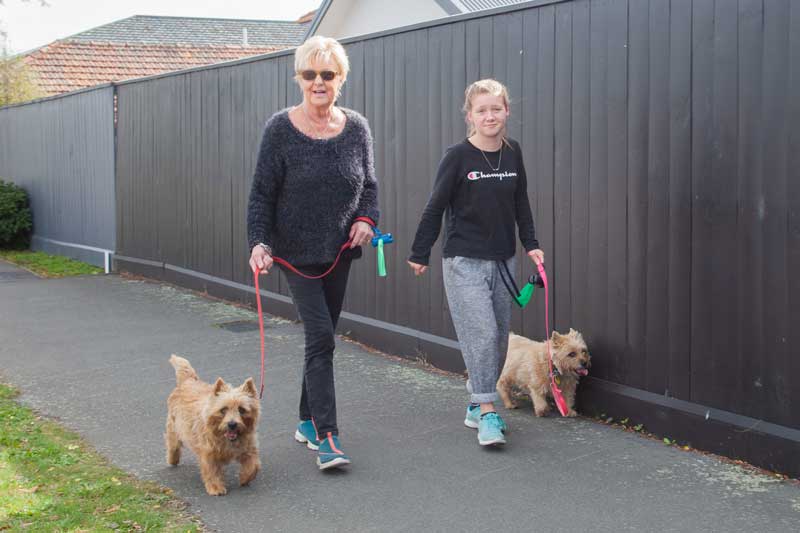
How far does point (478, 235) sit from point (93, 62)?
77.3 feet

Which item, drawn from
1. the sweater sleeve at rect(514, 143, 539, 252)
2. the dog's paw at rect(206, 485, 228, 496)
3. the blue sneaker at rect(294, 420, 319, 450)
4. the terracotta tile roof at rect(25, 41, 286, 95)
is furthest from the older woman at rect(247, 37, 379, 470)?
the terracotta tile roof at rect(25, 41, 286, 95)

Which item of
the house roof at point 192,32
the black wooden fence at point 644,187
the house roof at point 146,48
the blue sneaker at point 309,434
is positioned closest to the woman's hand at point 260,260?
the blue sneaker at point 309,434

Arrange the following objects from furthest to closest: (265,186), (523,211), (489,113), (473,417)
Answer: (473,417) → (523,211) → (489,113) → (265,186)

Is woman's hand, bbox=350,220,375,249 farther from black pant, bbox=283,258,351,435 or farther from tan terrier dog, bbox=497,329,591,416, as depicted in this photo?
tan terrier dog, bbox=497,329,591,416

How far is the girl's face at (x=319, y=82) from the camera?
14.9 ft

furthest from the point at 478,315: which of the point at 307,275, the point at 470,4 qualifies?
the point at 470,4

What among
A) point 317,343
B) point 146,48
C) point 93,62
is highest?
point 146,48

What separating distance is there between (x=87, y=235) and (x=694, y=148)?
11699 millimetres

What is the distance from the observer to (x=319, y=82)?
4.57 m

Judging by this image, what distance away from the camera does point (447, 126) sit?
7.11 m

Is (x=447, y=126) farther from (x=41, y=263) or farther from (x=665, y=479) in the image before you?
(x=41, y=263)

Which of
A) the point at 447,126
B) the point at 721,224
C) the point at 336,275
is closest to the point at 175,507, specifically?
the point at 336,275

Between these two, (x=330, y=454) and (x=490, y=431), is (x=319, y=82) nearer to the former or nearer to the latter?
(x=330, y=454)

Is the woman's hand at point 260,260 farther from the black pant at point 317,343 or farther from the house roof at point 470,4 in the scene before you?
the house roof at point 470,4
